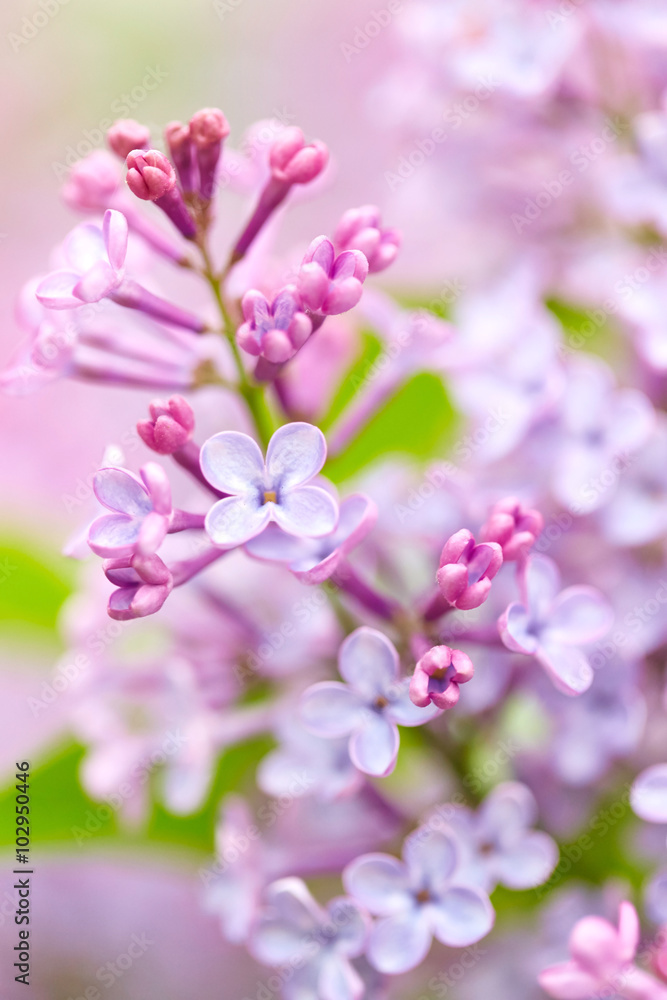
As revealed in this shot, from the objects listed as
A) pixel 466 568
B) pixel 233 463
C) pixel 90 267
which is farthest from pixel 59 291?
pixel 466 568

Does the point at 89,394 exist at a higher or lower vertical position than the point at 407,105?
lower

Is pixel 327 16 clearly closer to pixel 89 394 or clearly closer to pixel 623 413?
pixel 89 394

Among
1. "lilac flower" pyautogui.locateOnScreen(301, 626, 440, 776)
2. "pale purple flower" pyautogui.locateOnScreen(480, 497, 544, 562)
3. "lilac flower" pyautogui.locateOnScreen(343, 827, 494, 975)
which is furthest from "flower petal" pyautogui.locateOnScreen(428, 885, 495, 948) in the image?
"pale purple flower" pyautogui.locateOnScreen(480, 497, 544, 562)

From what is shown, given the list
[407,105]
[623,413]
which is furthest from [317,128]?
[623,413]

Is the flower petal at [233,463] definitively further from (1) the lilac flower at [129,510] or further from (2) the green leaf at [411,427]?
(2) the green leaf at [411,427]

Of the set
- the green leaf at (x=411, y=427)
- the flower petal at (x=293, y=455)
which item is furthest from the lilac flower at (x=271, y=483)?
the green leaf at (x=411, y=427)
